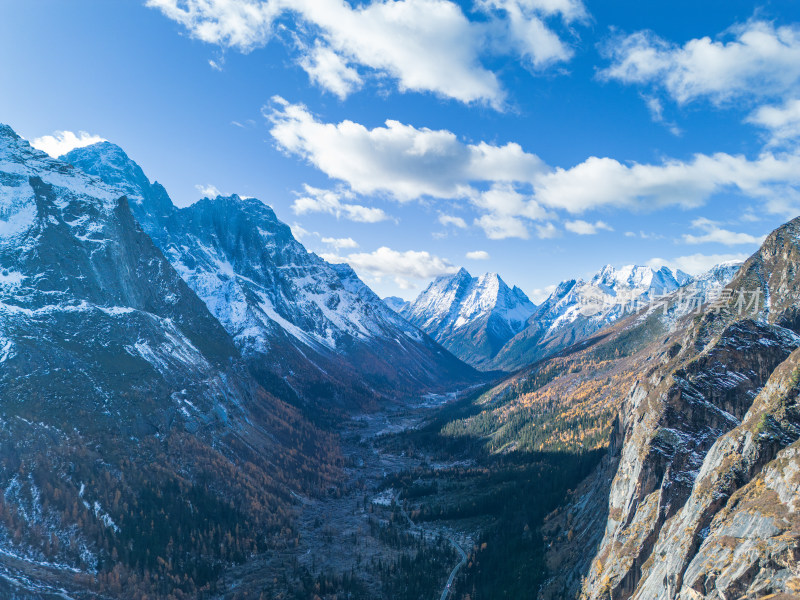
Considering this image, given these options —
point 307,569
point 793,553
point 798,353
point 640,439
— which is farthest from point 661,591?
point 307,569

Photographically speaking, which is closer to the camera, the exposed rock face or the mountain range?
the exposed rock face

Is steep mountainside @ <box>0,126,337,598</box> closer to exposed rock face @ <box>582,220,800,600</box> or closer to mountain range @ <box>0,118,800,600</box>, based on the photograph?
mountain range @ <box>0,118,800,600</box>

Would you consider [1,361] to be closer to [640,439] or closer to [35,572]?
[35,572]

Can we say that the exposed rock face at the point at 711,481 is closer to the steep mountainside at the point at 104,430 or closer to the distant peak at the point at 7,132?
the steep mountainside at the point at 104,430

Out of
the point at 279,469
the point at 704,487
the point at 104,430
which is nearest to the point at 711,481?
the point at 704,487

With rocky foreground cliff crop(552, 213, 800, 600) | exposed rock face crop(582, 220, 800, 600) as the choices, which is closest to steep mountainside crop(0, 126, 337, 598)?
rocky foreground cliff crop(552, 213, 800, 600)

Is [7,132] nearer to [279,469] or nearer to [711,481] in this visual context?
[279,469]

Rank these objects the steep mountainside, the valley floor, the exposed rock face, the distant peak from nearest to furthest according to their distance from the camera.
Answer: the exposed rock face
the steep mountainside
the valley floor
the distant peak
